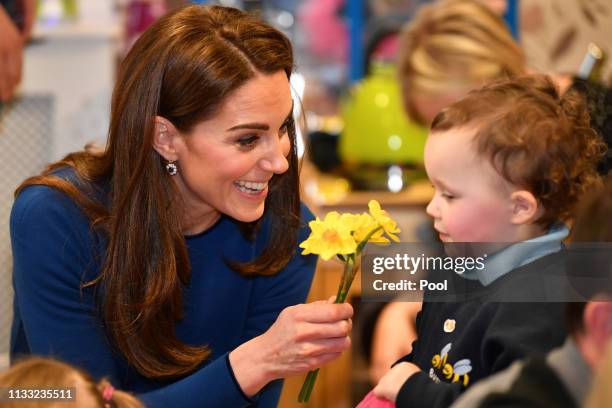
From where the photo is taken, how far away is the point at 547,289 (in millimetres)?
921

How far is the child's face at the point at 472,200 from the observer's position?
3.67 feet

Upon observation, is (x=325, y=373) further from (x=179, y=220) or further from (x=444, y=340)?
(x=444, y=340)

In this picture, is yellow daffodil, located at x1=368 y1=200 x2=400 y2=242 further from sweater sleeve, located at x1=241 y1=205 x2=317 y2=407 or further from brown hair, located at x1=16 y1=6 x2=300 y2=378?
sweater sleeve, located at x1=241 y1=205 x2=317 y2=407

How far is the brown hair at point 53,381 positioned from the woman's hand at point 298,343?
0.25 m

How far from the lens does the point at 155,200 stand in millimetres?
1341

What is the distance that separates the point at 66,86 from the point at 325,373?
1153mm

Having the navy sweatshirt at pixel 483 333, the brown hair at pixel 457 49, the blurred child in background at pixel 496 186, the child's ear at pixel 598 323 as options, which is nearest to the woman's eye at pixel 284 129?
the blurred child in background at pixel 496 186

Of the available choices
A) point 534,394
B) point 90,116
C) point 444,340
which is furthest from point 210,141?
point 90,116

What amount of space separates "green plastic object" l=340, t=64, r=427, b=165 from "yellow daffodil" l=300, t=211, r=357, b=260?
1.88 meters

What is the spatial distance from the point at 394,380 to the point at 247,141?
44 cm

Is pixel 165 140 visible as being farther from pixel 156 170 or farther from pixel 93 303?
pixel 93 303

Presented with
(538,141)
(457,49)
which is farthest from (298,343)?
(457,49)

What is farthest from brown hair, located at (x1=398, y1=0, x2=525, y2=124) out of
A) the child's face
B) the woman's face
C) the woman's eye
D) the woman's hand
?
the woman's hand

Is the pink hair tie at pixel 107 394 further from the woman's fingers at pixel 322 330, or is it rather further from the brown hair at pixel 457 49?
the brown hair at pixel 457 49
